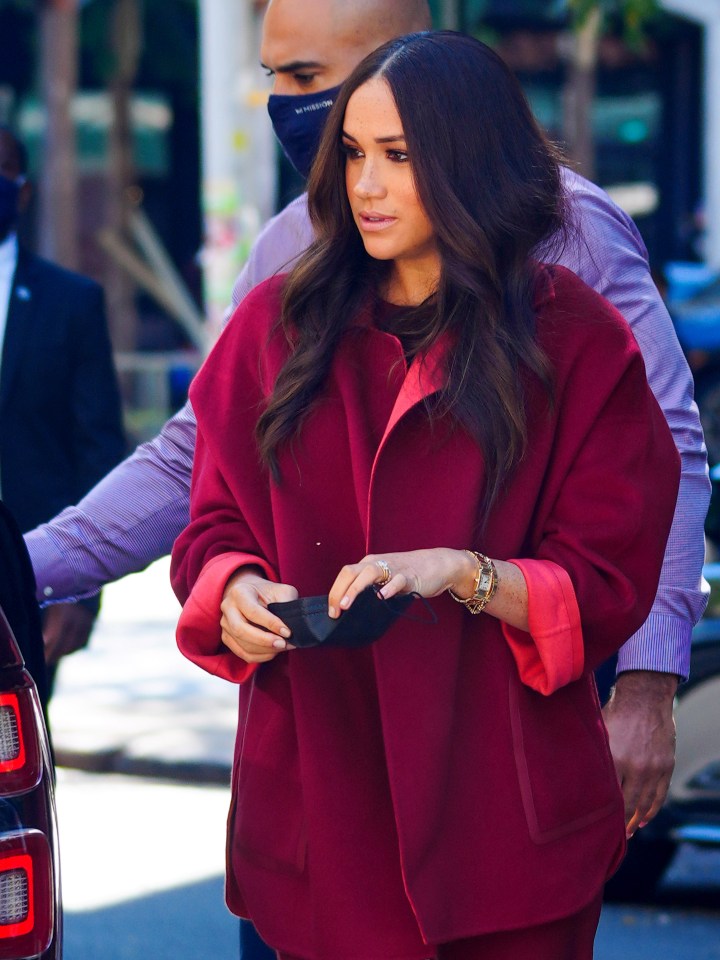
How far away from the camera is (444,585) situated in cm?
207

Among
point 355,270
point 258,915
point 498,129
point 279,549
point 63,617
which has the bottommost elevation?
point 63,617

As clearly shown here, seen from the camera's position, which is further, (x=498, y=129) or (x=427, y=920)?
(x=498, y=129)

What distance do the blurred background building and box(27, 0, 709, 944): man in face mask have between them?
8.51 m

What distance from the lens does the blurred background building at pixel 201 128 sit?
1481 cm

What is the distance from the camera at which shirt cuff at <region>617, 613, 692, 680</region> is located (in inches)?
98.9

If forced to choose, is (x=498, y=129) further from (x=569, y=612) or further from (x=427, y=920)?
(x=427, y=920)

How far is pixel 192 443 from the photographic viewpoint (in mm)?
2848

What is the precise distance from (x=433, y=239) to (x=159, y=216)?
24071mm

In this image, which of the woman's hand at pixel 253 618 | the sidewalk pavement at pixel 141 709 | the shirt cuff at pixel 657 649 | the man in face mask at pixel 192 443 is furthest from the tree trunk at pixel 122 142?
the woman's hand at pixel 253 618

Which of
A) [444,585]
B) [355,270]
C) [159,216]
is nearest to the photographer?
[444,585]

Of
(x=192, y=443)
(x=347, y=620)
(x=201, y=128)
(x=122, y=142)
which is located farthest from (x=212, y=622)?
(x=201, y=128)

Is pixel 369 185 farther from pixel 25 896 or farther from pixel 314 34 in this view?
pixel 25 896

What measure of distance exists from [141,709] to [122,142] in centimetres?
1270

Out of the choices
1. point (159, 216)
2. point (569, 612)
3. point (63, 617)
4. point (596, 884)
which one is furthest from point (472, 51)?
point (159, 216)
